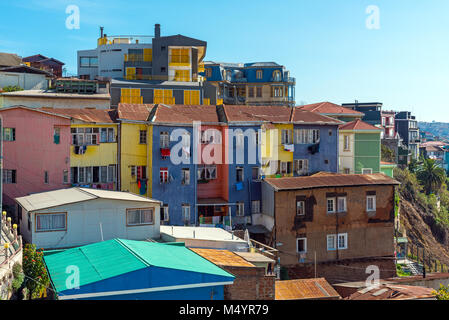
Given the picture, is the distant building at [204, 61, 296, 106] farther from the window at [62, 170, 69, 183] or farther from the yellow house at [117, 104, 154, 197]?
the window at [62, 170, 69, 183]

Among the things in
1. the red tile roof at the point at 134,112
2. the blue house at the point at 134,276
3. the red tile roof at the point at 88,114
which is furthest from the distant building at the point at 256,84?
the blue house at the point at 134,276

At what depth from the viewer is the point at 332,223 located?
Result: 1431 inches

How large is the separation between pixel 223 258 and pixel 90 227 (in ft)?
24.6

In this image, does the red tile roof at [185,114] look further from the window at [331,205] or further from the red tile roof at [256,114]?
the window at [331,205]

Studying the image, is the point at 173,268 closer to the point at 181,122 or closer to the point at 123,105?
the point at 181,122

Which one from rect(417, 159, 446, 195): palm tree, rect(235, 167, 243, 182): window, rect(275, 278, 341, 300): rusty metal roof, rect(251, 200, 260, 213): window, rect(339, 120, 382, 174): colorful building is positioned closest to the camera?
rect(275, 278, 341, 300): rusty metal roof

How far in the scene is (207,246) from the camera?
88.2 ft

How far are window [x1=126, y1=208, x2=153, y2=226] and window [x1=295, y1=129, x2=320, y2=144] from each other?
1737cm

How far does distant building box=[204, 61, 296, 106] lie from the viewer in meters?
67.2

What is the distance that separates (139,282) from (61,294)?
263cm

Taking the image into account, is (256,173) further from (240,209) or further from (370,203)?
(370,203)

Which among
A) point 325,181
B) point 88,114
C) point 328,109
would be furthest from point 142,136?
point 328,109

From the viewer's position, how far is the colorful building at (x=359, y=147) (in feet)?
153

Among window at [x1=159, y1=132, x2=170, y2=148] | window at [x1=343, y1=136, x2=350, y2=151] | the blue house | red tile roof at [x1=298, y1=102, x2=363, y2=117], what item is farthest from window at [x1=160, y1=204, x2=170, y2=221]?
red tile roof at [x1=298, y1=102, x2=363, y2=117]
